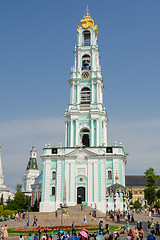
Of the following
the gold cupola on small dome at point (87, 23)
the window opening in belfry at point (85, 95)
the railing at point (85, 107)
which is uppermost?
the gold cupola on small dome at point (87, 23)

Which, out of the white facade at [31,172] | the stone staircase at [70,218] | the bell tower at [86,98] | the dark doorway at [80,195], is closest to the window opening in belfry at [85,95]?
the bell tower at [86,98]

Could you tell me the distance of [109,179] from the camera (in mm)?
46719

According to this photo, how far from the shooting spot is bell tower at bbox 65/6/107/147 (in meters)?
50.5

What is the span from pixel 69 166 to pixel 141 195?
5515 cm

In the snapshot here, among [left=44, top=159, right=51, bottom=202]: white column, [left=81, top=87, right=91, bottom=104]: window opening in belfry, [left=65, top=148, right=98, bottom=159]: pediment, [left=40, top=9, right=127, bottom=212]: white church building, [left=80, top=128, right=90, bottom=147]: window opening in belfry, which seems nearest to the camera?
[left=40, top=9, right=127, bottom=212]: white church building

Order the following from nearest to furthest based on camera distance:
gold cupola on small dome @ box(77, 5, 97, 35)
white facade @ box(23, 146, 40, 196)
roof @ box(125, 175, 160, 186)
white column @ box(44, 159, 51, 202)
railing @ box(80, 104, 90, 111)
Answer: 1. white column @ box(44, 159, 51, 202)
2. railing @ box(80, 104, 90, 111)
3. gold cupola on small dome @ box(77, 5, 97, 35)
4. roof @ box(125, 175, 160, 186)
5. white facade @ box(23, 146, 40, 196)

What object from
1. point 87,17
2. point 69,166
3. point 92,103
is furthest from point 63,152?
point 87,17

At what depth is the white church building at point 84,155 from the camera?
4594 centimetres

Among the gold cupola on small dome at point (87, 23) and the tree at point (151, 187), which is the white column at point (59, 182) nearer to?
the tree at point (151, 187)

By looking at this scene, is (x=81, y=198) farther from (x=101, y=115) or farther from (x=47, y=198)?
(x=101, y=115)

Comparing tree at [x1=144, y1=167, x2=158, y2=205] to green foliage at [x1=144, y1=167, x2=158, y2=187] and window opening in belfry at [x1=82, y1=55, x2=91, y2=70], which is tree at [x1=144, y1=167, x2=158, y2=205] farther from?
window opening in belfry at [x1=82, y1=55, x2=91, y2=70]

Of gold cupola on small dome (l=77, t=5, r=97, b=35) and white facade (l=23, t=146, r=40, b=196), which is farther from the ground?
gold cupola on small dome (l=77, t=5, r=97, b=35)

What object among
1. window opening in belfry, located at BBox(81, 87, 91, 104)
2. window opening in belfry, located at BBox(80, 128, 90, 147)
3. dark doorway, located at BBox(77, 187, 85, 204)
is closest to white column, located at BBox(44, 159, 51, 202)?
dark doorway, located at BBox(77, 187, 85, 204)

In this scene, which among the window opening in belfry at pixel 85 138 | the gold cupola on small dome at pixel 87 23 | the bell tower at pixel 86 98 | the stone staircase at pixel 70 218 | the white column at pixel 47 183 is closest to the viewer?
the stone staircase at pixel 70 218
